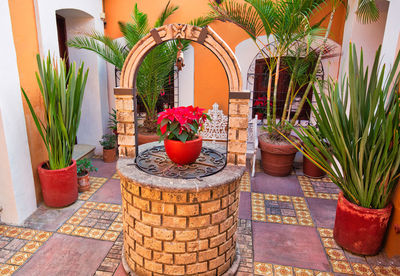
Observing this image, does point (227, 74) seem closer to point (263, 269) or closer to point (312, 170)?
point (263, 269)

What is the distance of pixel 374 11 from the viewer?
3775mm

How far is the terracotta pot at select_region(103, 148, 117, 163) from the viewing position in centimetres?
514

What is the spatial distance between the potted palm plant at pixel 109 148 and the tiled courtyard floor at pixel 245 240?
1.12 m

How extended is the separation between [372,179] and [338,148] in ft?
1.31

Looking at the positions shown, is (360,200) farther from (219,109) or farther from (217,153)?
(219,109)


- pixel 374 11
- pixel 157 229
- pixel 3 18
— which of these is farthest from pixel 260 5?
pixel 157 229

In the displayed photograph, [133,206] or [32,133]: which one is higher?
[32,133]

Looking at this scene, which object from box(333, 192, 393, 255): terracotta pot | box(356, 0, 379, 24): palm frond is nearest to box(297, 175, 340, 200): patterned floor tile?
box(333, 192, 393, 255): terracotta pot

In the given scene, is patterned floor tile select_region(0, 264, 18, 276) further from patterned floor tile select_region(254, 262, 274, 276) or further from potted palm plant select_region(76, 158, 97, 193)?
patterned floor tile select_region(254, 262, 274, 276)

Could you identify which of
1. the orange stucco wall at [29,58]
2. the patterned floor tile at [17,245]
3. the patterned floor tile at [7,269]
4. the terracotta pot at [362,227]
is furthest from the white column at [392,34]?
the patterned floor tile at [7,269]

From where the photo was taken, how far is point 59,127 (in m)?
3.37

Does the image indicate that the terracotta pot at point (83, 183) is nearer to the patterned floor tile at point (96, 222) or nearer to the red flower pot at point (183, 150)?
the patterned floor tile at point (96, 222)

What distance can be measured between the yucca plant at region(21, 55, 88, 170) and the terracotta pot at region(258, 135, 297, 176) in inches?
117

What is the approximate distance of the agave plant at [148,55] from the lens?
4.69 meters
